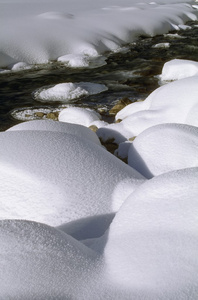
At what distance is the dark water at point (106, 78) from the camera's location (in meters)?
4.55

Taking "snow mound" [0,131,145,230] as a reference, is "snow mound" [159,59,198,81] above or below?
below

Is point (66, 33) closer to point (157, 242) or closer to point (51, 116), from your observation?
point (51, 116)

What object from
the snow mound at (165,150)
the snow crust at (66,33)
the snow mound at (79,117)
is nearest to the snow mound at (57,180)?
the snow mound at (165,150)

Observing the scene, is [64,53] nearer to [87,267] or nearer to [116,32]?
[116,32]

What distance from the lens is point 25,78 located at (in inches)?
218

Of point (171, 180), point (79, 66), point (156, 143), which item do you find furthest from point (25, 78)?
point (171, 180)

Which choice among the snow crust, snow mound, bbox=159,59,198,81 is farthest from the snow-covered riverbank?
the snow crust

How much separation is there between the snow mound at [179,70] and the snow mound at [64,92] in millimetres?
996

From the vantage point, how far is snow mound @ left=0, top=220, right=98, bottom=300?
1032 millimetres

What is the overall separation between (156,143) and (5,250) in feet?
4.11

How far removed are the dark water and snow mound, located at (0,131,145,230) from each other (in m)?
2.17

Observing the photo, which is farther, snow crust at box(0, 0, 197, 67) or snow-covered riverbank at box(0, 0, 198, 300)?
snow crust at box(0, 0, 197, 67)

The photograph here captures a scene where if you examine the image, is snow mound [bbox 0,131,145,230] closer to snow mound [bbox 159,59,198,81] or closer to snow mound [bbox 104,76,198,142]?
snow mound [bbox 104,76,198,142]

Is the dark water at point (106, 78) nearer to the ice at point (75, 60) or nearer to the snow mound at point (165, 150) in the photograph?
the ice at point (75, 60)
